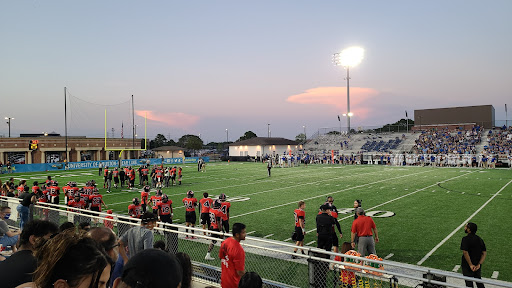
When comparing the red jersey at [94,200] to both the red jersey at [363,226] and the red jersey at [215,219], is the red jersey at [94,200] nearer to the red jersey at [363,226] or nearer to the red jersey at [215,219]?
the red jersey at [215,219]

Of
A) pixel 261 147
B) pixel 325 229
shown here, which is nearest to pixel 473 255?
pixel 325 229

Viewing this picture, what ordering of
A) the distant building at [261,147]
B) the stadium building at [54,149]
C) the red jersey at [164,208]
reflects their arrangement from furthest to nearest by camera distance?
1. the distant building at [261,147]
2. the stadium building at [54,149]
3. the red jersey at [164,208]

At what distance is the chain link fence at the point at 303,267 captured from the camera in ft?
14.6

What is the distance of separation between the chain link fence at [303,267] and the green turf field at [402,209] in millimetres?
1799

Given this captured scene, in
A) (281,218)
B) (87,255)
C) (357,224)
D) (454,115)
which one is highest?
(454,115)

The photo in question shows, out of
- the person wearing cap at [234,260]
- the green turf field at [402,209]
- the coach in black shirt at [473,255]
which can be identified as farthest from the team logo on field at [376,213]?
the person wearing cap at [234,260]

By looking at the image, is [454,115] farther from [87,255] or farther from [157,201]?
[87,255]

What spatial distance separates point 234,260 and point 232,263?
63 millimetres

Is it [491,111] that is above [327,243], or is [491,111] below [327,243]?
above

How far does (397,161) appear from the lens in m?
44.6

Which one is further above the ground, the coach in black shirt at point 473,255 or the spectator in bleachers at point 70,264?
the spectator in bleachers at point 70,264

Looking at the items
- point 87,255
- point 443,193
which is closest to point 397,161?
point 443,193

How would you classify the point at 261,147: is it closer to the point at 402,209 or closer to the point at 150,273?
the point at 402,209

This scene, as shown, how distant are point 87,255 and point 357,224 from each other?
7088 millimetres
